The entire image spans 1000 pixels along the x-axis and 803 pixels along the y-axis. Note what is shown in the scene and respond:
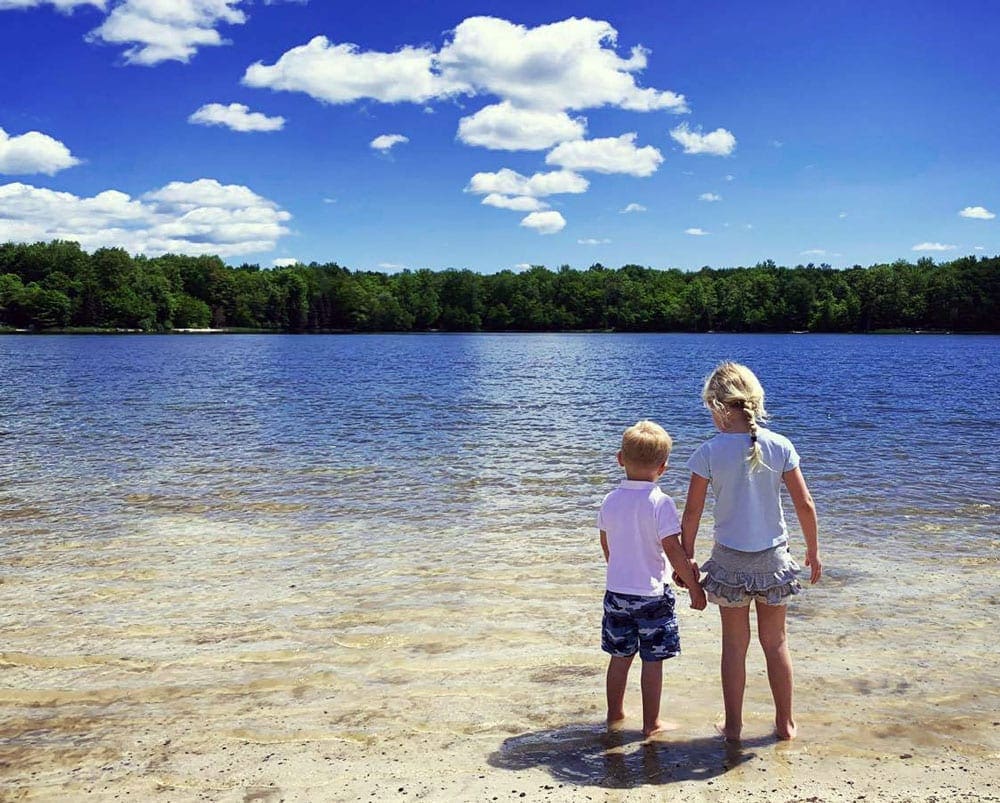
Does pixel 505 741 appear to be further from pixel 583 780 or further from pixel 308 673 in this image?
pixel 308 673

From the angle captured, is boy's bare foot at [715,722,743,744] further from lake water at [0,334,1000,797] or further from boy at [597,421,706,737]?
boy at [597,421,706,737]

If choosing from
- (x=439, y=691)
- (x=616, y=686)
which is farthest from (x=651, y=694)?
(x=439, y=691)

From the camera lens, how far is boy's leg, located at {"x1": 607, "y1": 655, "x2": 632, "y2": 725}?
5.11m

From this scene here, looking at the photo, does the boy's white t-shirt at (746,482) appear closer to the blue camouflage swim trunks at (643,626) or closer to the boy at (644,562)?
the boy at (644,562)

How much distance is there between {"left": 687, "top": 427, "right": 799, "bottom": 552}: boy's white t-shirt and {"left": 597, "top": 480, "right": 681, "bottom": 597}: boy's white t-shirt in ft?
1.01

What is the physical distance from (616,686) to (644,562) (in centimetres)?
95

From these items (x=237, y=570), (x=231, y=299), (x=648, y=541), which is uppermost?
(x=231, y=299)

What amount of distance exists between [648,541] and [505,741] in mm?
1600

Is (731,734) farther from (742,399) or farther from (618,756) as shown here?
(742,399)

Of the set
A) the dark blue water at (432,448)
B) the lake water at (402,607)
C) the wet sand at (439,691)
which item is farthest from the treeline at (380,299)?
the wet sand at (439,691)

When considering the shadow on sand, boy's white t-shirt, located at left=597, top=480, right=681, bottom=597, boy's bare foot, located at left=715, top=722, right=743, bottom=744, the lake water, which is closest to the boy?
boy's white t-shirt, located at left=597, top=480, right=681, bottom=597

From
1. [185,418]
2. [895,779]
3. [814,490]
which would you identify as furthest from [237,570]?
[185,418]

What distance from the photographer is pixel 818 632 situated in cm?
709

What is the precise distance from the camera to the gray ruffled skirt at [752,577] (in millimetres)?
4734
